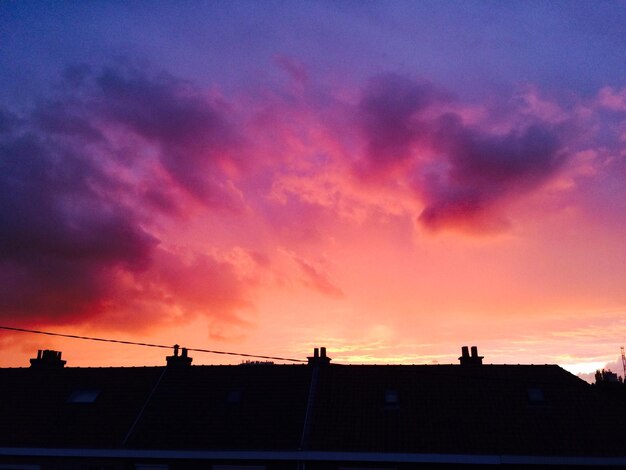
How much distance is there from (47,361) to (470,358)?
23187mm

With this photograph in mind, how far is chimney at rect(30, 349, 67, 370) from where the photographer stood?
30703mm

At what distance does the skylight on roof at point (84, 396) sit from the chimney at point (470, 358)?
18055 mm

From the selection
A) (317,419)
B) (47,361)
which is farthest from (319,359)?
(47,361)

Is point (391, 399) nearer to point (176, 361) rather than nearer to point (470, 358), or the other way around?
point (470, 358)

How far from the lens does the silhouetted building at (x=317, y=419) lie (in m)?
20.5

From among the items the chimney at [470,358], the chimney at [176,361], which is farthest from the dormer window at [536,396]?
the chimney at [176,361]

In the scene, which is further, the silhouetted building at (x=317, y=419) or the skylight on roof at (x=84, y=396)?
the skylight on roof at (x=84, y=396)

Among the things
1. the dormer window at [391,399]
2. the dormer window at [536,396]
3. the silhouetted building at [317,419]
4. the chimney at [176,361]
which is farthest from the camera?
the chimney at [176,361]

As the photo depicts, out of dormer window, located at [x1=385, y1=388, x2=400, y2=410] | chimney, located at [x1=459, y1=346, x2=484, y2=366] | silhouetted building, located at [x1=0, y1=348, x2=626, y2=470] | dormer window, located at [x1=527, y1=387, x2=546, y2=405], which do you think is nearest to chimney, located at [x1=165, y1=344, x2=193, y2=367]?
silhouetted building, located at [x1=0, y1=348, x2=626, y2=470]

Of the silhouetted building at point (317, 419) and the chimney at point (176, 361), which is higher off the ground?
the chimney at point (176, 361)

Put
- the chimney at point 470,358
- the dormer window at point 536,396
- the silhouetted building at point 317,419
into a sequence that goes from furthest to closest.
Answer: the chimney at point 470,358 → the dormer window at point 536,396 → the silhouetted building at point 317,419

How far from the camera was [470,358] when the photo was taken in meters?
26.2

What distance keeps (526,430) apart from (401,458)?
5.13 meters

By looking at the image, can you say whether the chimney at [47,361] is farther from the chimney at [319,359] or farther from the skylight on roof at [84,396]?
the chimney at [319,359]
